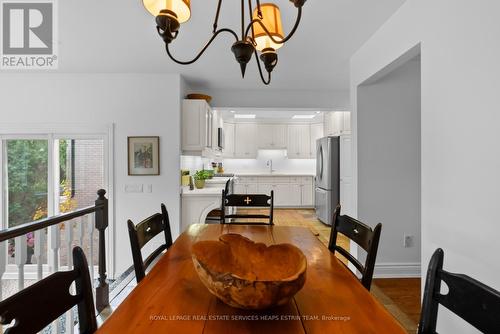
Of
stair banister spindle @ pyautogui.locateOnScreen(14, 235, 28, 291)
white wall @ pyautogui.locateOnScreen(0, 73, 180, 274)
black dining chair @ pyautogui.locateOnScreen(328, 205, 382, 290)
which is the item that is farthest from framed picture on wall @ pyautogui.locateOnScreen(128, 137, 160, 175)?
black dining chair @ pyautogui.locateOnScreen(328, 205, 382, 290)

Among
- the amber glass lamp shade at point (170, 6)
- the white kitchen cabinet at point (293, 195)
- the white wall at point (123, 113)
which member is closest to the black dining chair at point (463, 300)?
the amber glass lamp shade at point (170, 6)

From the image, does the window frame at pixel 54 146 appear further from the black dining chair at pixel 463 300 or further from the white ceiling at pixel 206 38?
the black dining chair at pixel 463 300

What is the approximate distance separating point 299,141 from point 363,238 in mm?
6267

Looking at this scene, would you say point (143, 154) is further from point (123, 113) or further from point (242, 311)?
point (242, 311)

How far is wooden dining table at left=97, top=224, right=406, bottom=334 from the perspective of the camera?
2.40 feet

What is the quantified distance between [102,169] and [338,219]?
10.8ft

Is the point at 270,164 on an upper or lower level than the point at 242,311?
upper

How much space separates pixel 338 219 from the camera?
5.00ft

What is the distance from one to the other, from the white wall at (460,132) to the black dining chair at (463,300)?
80cm

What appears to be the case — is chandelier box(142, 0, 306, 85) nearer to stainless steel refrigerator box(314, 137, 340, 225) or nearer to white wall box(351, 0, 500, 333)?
white wall box(351, 0, 500, 333)

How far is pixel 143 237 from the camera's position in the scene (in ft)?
4.33

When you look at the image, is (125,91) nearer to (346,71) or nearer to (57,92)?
(57,92)

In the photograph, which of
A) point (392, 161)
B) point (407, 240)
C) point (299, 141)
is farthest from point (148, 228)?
point (299, 141)

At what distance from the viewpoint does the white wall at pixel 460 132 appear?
4.25 ft
